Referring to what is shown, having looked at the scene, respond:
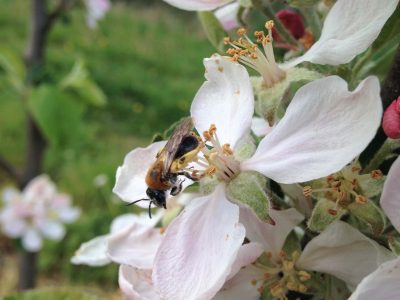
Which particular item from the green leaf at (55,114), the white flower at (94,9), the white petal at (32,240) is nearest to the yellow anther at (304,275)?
the green leaf at (55,114)

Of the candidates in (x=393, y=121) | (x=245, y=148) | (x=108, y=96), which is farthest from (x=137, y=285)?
(x=108, y=96)

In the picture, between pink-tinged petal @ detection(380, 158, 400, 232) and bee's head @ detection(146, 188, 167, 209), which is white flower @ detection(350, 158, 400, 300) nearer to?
pink-tinged petal @ detection(380, 158, 400, 232)

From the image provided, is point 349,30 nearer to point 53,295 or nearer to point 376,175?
point 376,175

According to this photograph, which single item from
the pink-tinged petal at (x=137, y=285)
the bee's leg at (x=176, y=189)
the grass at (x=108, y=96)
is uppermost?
the bee's leg at (x=176, y=189)

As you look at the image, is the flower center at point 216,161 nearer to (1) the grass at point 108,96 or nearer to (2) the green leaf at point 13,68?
(2) the green leaf at point 13,68

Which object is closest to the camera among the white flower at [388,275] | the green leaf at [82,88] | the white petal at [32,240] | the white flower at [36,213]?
the white flower at [388,275]

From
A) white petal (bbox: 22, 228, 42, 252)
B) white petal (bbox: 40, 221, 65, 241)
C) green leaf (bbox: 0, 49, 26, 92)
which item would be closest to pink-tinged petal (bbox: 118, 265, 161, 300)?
green leaf (bbox: 0, 49, 26, 92)
